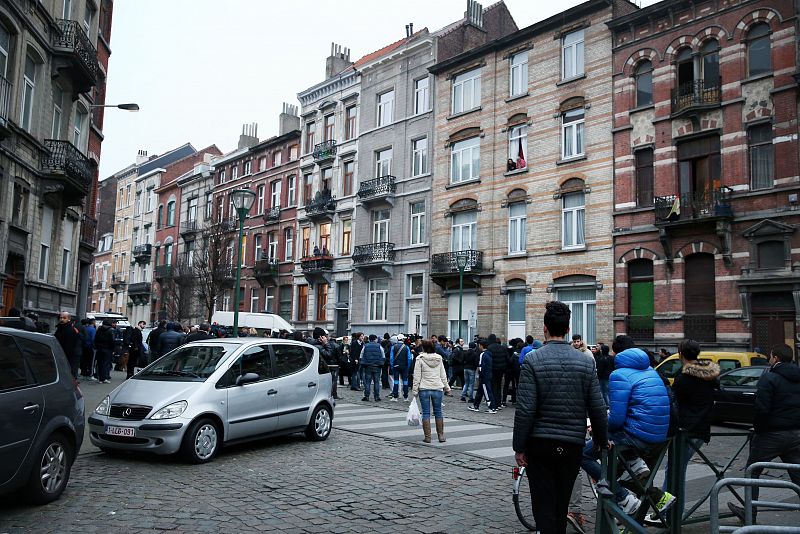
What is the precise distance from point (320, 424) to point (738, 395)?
32.3 feet

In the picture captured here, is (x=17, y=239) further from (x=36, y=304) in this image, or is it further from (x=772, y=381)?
(x=772, y=381)

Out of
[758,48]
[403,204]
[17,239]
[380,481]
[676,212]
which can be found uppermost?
[758,48]

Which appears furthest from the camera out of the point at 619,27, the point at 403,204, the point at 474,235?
the point at 403,204

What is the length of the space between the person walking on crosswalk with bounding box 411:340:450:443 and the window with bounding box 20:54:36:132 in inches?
599

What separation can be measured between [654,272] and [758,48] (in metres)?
8.14

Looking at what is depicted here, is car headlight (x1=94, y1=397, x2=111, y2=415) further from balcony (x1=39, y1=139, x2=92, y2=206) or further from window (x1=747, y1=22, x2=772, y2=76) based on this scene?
window (x1=747, y1=22, x2=772, y2=76)

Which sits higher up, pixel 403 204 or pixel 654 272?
pixel 403 204

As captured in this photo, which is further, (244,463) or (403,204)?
(403,204)

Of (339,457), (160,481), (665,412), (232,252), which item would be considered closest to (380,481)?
(339,457)

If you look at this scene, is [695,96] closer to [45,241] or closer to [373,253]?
[373,253]

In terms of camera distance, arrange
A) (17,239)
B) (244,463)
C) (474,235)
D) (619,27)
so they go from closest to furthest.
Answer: (244,463) < (17,239) < (619,27) < (474,235)

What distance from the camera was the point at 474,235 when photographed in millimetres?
31672

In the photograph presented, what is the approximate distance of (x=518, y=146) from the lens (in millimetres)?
30234

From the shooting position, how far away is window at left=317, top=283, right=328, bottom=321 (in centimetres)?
4033
